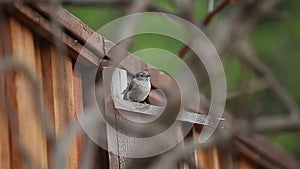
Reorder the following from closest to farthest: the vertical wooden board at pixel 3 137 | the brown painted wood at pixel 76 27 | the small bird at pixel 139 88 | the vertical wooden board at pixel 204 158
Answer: the vertical wooden board at pixel 3 137, the brown painted wood at pixel 76 27, the small bird at pixel 139 88, the vertical wooden board at pixel 204 158

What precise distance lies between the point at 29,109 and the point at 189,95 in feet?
3.88

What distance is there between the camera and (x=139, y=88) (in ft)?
8.97

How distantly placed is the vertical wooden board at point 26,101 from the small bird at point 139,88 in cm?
41

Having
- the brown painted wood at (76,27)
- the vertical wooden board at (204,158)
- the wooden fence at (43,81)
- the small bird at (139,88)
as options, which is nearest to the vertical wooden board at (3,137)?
the wooden fence at (43,81)

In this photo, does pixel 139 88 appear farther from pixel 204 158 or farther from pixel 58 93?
pixel 204 158

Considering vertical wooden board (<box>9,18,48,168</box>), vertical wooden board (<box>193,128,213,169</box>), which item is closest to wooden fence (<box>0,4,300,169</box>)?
vertical wooden board (<box>9,18,48,168</box>)

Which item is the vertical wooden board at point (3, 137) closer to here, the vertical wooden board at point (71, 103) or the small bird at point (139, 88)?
the vertical wooden board at point (71, 103)

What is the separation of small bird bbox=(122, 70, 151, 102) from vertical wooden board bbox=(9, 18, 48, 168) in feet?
1.35

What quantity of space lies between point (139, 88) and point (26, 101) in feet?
1.63

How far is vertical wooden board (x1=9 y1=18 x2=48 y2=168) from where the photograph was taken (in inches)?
90.8

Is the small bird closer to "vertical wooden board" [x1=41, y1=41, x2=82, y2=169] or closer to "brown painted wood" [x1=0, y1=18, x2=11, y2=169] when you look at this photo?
"vertical wooden board" [x1=41, y1=41, x2=82, y2=169]

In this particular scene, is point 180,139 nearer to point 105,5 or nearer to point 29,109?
point 29,109

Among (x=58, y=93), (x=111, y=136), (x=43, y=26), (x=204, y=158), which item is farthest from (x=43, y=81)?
(x=204, y=158)

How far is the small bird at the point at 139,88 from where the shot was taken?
108 inches
